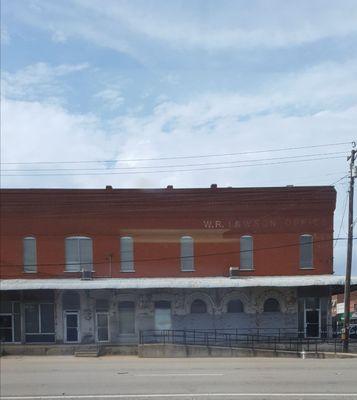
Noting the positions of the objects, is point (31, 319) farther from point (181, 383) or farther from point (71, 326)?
point (181, 383)

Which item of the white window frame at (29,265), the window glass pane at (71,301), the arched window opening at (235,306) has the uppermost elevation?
the white window frame at (29,265)

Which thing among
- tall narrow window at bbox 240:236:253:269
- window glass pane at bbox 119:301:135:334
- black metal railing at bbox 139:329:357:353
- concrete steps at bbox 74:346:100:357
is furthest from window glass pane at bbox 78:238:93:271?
tall narrow window at bbox 240:236:253:269

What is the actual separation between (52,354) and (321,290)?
568 inches

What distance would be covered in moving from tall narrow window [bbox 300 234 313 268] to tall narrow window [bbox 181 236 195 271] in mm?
6022

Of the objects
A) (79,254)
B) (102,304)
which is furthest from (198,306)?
(79,254)

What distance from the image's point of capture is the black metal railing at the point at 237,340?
1086 inches

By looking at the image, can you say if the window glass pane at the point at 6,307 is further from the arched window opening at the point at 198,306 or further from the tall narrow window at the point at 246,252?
the tall narrow window at the point at 246,252

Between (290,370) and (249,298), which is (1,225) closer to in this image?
(249,298)

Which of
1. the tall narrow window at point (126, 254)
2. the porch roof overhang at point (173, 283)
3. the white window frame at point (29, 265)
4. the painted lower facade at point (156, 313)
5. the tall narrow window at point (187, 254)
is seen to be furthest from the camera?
the tall narrow window at point (187, 254)

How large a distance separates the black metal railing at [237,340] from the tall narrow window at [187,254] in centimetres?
352

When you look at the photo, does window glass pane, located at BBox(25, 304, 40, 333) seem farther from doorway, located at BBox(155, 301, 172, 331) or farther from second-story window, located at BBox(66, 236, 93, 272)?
doorway, located at BBox(155, 301, 172, 331)

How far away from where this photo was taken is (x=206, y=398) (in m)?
11.3

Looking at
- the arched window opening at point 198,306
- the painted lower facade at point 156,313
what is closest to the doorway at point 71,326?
the painted lower facade at point 156,313

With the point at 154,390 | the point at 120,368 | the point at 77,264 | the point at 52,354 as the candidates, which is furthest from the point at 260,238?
the point at 154,390
